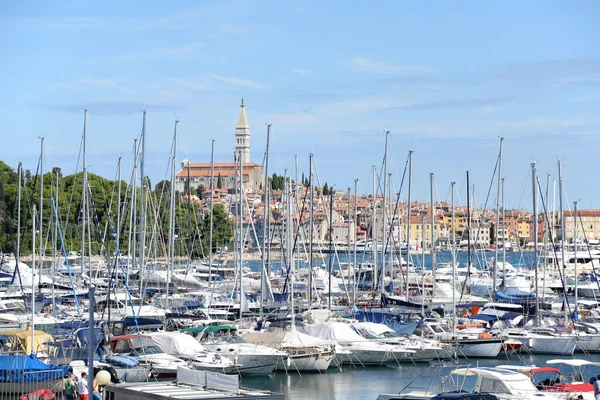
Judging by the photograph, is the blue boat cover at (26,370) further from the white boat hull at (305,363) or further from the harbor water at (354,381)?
the white boat hull at (305,363)

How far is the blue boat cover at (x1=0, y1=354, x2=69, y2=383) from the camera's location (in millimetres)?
19250

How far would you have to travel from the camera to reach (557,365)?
28.8 meters

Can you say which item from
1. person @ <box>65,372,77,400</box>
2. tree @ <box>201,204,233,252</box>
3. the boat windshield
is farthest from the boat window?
tree @ <box>201,204,233,252</box>

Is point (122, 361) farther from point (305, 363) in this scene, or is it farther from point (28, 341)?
point (305, 363)

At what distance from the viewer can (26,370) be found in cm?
1969

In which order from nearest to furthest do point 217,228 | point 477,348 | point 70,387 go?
point 70,387 → point 477,348 → point 217,228

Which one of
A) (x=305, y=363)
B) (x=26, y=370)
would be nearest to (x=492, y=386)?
(x=305, y=363)

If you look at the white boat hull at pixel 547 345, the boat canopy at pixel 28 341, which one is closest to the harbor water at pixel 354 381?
the white boat hull at pixel 547 345

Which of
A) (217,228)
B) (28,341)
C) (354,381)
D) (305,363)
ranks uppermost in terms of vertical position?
(217,228)

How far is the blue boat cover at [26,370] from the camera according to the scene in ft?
63.2

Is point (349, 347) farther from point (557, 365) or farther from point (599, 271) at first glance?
point (599, 271)

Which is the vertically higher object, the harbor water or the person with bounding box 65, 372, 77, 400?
the person with bounding box 65, 372, 77, 400

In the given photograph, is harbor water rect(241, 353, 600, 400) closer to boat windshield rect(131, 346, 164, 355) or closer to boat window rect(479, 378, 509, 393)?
boat windshield rect(131, 346, 164, 355)

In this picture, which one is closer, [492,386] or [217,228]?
[492,386]
